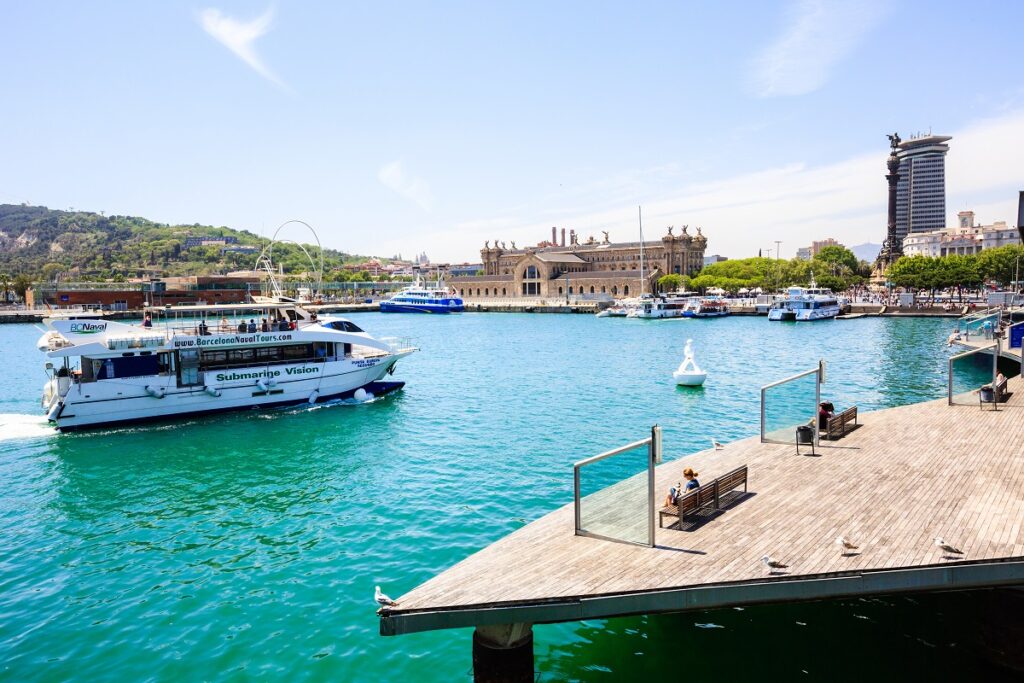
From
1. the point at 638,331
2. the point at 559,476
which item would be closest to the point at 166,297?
the point at 638,331

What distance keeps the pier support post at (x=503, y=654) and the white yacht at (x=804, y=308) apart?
321 ft

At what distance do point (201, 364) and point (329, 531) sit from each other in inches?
814

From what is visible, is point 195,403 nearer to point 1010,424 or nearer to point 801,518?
point 801,518

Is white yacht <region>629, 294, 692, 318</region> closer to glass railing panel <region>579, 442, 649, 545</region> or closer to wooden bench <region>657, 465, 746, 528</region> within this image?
wooden bench <region>657, 465, 746, 528</region>

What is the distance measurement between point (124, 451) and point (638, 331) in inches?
2757

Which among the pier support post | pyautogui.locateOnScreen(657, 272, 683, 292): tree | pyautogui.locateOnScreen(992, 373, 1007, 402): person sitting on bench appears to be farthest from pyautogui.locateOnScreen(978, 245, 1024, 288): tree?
the pier support post

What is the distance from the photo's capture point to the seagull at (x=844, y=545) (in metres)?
10.5

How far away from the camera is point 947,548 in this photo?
10.2m

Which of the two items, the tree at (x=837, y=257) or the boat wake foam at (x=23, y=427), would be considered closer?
the boat wake foam at (x=23, y=427)

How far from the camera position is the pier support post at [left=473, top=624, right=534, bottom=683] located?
995 cm

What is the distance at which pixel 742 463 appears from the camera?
16297 mm

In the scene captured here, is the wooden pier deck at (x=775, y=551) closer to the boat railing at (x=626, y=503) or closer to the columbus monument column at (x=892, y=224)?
the boat railing at (x=626, y=503)

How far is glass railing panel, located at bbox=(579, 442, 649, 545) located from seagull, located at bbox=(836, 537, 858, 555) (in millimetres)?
3152

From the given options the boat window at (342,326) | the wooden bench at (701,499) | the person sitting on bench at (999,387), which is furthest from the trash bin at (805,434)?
the boat window at (342,326)
